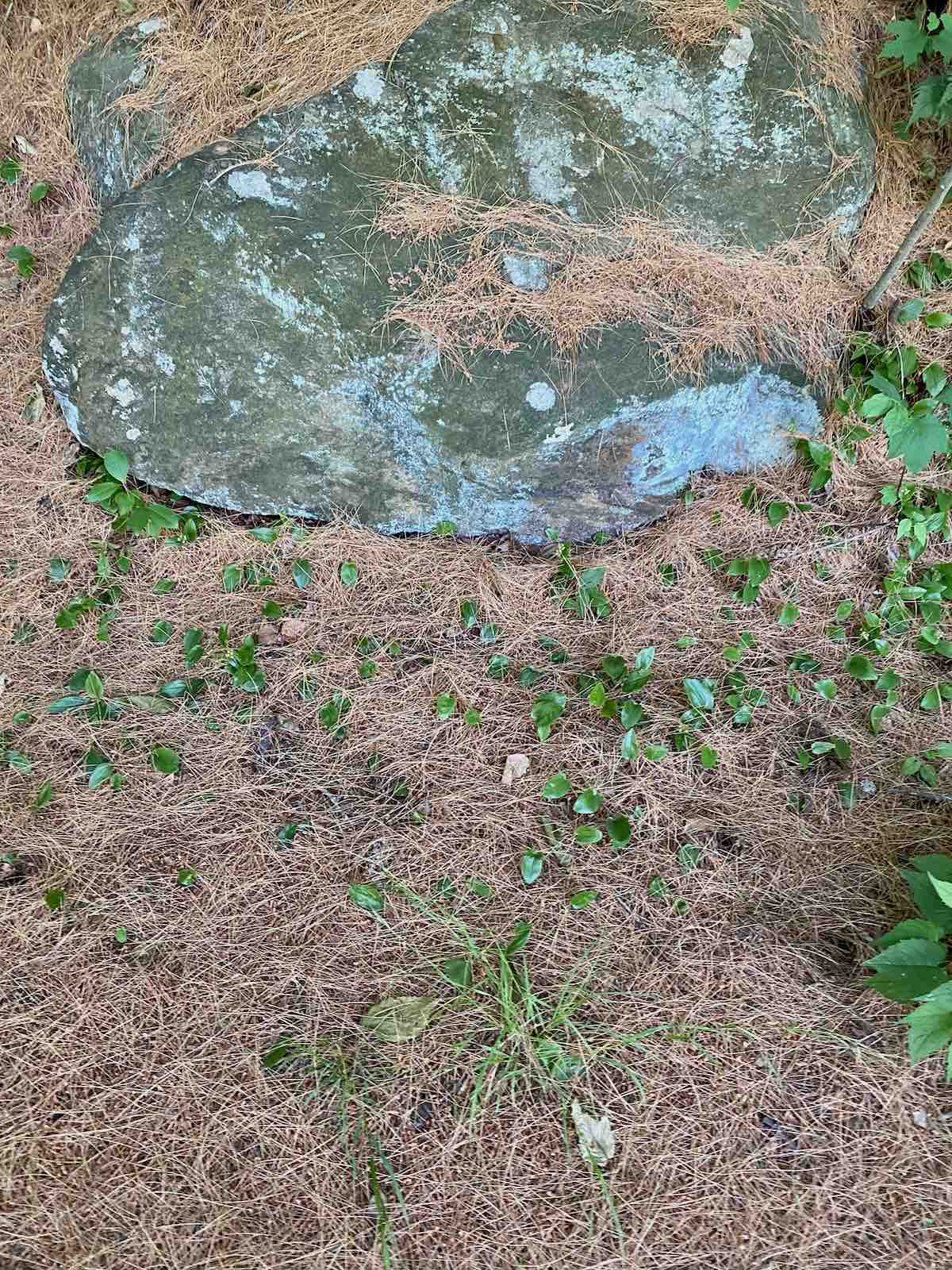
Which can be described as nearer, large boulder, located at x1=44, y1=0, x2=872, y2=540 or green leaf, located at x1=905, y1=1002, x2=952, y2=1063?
green leaf, located at x1=905, y1=1002, x2=952, y2=1063

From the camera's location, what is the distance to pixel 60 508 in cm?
240

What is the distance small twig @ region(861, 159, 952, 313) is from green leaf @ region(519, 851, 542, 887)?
1.96m

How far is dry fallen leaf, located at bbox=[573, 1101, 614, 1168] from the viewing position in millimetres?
1471

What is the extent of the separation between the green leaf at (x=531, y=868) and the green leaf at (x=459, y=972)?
226 millimetres

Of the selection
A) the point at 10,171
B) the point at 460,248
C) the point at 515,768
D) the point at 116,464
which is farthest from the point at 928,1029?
the point at 10,171

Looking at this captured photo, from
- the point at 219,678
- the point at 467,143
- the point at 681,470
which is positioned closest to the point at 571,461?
the point at 681,470

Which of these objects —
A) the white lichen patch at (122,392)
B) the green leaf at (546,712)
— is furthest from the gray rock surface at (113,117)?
the green leaf at (546,712)

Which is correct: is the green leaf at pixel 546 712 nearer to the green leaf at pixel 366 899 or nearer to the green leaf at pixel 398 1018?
the green leaf at pixel 366 899

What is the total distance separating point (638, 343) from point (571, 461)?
1.24ft

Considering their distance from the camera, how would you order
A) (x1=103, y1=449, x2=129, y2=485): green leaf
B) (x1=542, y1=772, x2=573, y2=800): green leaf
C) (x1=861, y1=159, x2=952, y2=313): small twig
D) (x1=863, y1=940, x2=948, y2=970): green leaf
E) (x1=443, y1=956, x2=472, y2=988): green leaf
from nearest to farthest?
(x1=863, y1=940, x2=948, y2=970): green leaf, (x1=443, y1=956, x2=472, y2=988): green leaf, (x1=542, y1=772, x2=573, y2=800): green leaf, (x1=861, y1=159, x2=952, y2=313): small twig, (x1=103, y1=449, x2=129, y2=485): green leaf

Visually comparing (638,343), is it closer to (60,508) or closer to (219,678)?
(219,678)

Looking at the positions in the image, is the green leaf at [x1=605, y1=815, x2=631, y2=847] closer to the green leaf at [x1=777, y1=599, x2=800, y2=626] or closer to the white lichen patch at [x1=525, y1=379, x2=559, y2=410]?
the green leaf at [x1=777, y1=599, x2=800, y2=626]

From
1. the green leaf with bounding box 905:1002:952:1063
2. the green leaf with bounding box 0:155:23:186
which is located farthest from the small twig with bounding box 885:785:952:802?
the green leaf with bounding box 0:155:23:186

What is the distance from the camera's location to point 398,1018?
1611 millimetres
